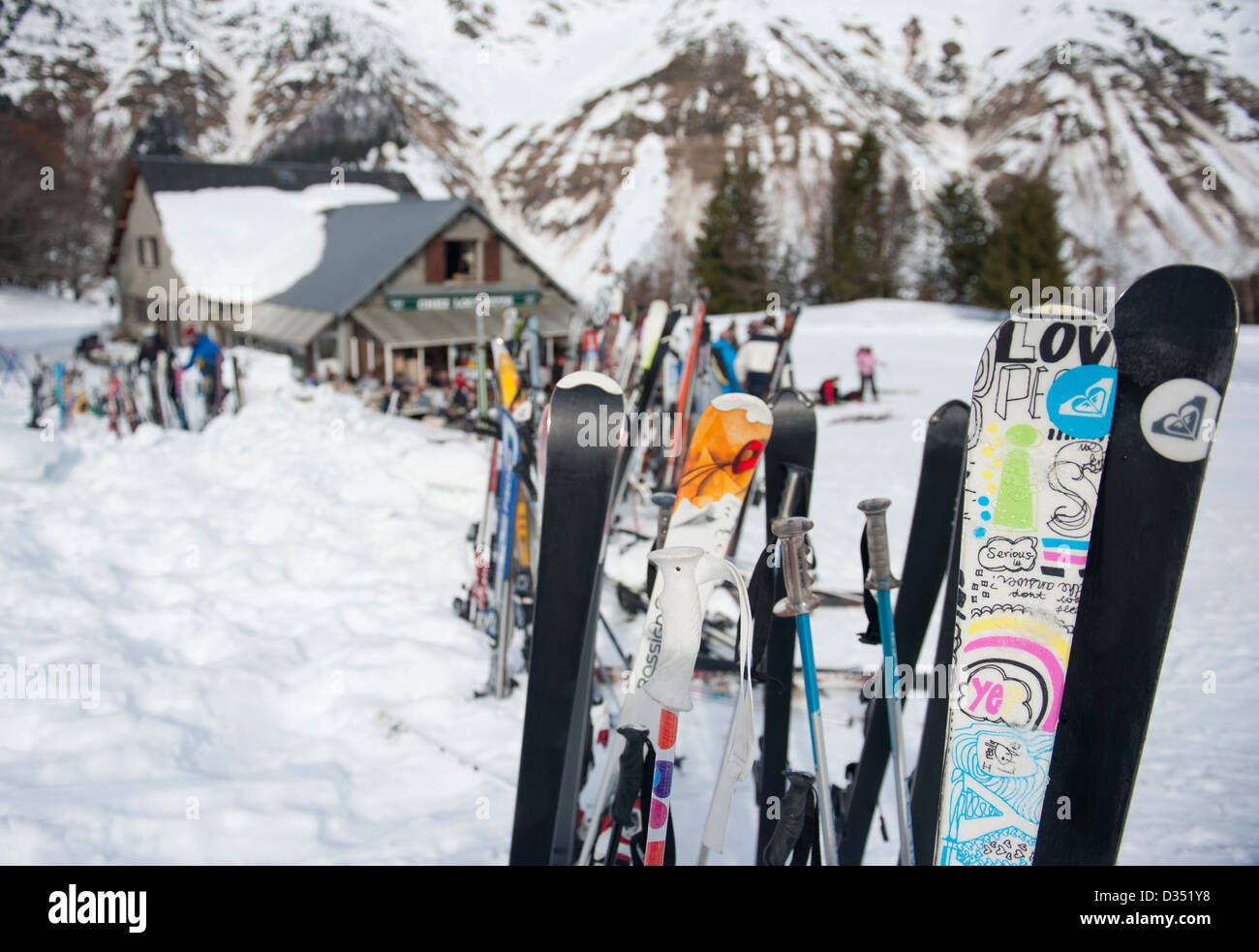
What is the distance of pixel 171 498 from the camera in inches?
270

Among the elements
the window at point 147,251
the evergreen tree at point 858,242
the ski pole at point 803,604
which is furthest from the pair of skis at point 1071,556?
the evergreen tree at point 858,242

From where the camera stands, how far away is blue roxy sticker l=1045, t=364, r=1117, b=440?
2.21 meters

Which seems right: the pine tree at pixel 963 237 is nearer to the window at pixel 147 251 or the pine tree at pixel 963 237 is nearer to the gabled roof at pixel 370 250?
the gabled roof at pixel 370 250

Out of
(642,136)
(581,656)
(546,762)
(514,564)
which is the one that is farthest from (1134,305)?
(642,136)

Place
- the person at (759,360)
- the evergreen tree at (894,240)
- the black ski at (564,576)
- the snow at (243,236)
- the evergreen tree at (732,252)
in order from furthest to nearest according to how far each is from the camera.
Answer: the evergreen tree at (894,240) < the evergreen tree at (732,252) < the snow at (243,236) < the person at (759,360) < the black ski at (564,576)

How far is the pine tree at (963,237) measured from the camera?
37250 millimetres

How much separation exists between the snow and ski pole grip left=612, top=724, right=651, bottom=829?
71.6 ft

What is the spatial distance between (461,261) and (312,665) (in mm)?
18443

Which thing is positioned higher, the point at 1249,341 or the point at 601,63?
the point at 601,63

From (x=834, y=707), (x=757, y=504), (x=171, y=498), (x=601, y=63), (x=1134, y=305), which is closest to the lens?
(x=1134, y=305)

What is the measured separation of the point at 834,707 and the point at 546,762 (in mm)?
2230

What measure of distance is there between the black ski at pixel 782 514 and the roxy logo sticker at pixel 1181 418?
1.10 m
